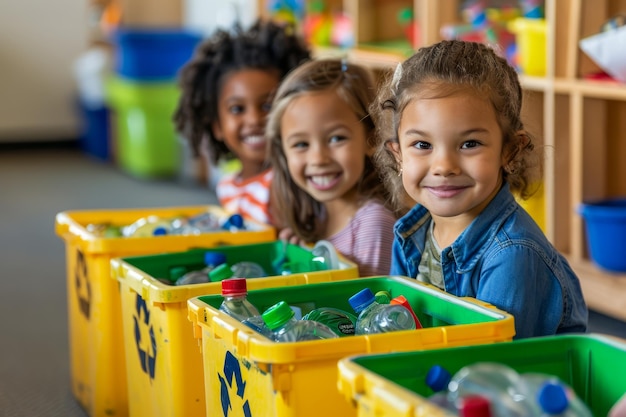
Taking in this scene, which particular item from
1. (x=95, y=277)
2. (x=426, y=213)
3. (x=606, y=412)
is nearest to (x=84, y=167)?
(x=95, y=277)

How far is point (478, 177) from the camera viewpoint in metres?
1.46

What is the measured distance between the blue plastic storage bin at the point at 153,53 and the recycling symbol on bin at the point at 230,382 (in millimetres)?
3910

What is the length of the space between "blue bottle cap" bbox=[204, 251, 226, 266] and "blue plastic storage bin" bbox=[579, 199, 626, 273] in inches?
44.5

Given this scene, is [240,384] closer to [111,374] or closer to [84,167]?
[111,374]

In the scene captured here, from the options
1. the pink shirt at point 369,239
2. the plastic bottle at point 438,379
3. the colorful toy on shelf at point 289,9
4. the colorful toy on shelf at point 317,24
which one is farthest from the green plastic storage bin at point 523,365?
A: the colorful toy on shelf at point 289,9

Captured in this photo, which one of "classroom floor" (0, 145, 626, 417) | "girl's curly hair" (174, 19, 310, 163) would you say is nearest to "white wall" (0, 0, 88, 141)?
"classroom floor" (0, 145, 626, 417)

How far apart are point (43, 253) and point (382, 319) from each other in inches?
101

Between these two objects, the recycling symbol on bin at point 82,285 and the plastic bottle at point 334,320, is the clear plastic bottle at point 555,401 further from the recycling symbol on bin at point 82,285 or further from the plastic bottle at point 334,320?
the recycling symbol on bin at point 82,285

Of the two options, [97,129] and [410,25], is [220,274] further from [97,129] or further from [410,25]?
[97,129]

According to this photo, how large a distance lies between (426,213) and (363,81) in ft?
1.45

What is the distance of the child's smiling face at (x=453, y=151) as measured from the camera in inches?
57.2

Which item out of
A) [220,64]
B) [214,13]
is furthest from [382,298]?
[214,13]

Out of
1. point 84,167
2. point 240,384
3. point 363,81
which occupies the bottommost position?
point 84,167

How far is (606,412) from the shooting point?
121cm
